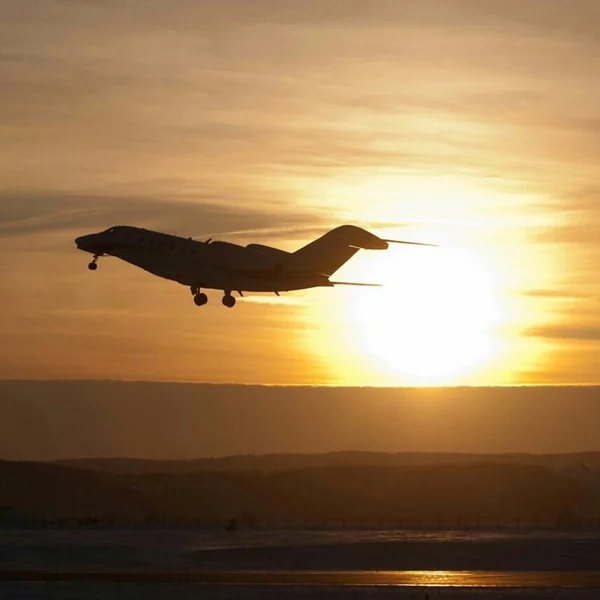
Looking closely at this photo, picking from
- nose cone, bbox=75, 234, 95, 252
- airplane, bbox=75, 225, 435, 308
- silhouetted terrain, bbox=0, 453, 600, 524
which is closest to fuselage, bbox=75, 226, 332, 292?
airplane, bbox=75, 225, 435, 308

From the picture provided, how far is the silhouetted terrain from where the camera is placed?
493ft

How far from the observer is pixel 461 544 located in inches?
3250

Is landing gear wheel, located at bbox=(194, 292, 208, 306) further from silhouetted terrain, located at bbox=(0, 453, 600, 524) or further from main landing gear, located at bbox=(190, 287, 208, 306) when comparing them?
silhouetted terrain, located at bbox=(0, 453, 600, 524)

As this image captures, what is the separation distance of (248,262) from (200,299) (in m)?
4.03

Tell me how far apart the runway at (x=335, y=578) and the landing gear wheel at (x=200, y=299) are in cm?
1830

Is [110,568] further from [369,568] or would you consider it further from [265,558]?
[369,568]

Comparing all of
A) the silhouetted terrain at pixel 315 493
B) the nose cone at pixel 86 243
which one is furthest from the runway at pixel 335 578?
the silhouetted terrain at pixel 315 493

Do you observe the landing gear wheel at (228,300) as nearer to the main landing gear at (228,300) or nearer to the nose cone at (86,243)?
the main landing gear at (228,300)

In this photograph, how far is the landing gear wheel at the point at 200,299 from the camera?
80.5 m

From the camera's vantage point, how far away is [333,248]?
3243 inches

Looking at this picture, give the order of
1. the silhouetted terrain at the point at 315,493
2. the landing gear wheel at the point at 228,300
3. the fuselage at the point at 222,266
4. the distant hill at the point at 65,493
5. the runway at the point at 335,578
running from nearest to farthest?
the runway at the point at 335,578 → the fuselage at the point at 222,266 → the landing gear wheel at the point at 228,300 → the distant hill at the point at 65,493 → the silhouetted terrain at the point at 315,493

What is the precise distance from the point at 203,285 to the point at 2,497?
80242mm

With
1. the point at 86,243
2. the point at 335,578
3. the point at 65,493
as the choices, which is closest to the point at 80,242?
the point at 86,243

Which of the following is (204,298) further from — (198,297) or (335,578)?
(335,578)
